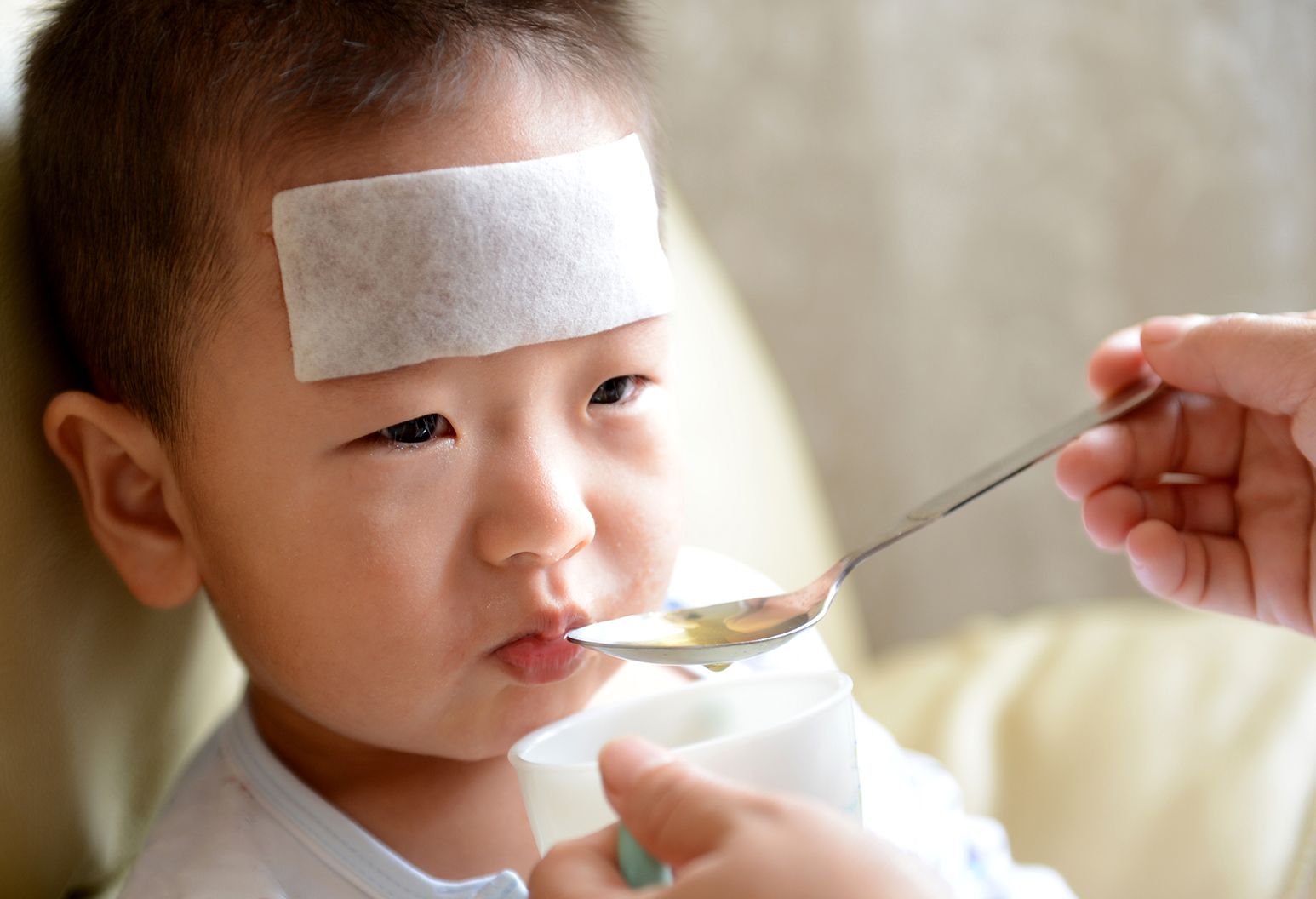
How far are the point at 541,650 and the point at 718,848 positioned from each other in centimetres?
28

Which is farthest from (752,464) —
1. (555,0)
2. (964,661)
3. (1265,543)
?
(555,0)

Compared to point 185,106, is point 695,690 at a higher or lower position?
lower

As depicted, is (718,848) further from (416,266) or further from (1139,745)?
(1139,745)

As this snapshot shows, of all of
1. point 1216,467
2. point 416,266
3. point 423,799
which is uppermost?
point 416,266

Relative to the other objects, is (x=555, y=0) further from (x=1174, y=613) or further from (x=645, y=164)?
(x=1174, y=613)

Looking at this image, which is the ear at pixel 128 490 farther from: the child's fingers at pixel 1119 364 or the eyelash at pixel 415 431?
the child's fingers at pixel 1119 364

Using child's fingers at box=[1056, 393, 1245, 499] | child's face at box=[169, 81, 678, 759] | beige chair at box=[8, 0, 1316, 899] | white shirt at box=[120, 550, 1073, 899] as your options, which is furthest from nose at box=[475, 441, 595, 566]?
child's fingers at box=[1056, 393, 1245, 499]

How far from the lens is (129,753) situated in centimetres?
91

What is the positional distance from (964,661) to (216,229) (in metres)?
0.95

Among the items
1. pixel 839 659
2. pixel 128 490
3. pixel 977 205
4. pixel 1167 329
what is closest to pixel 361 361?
pixel 128 490

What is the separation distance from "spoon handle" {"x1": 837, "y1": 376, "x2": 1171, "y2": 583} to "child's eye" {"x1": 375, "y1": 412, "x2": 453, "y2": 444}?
0.85 ft

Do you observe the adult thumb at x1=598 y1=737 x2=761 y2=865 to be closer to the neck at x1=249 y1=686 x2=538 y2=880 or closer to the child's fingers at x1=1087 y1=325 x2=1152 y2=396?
the neck at x1=249 y1=686 x2=538 y2=880

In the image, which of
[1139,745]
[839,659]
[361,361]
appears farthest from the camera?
[839,659]

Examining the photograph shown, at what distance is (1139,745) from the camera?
3.83 ft
